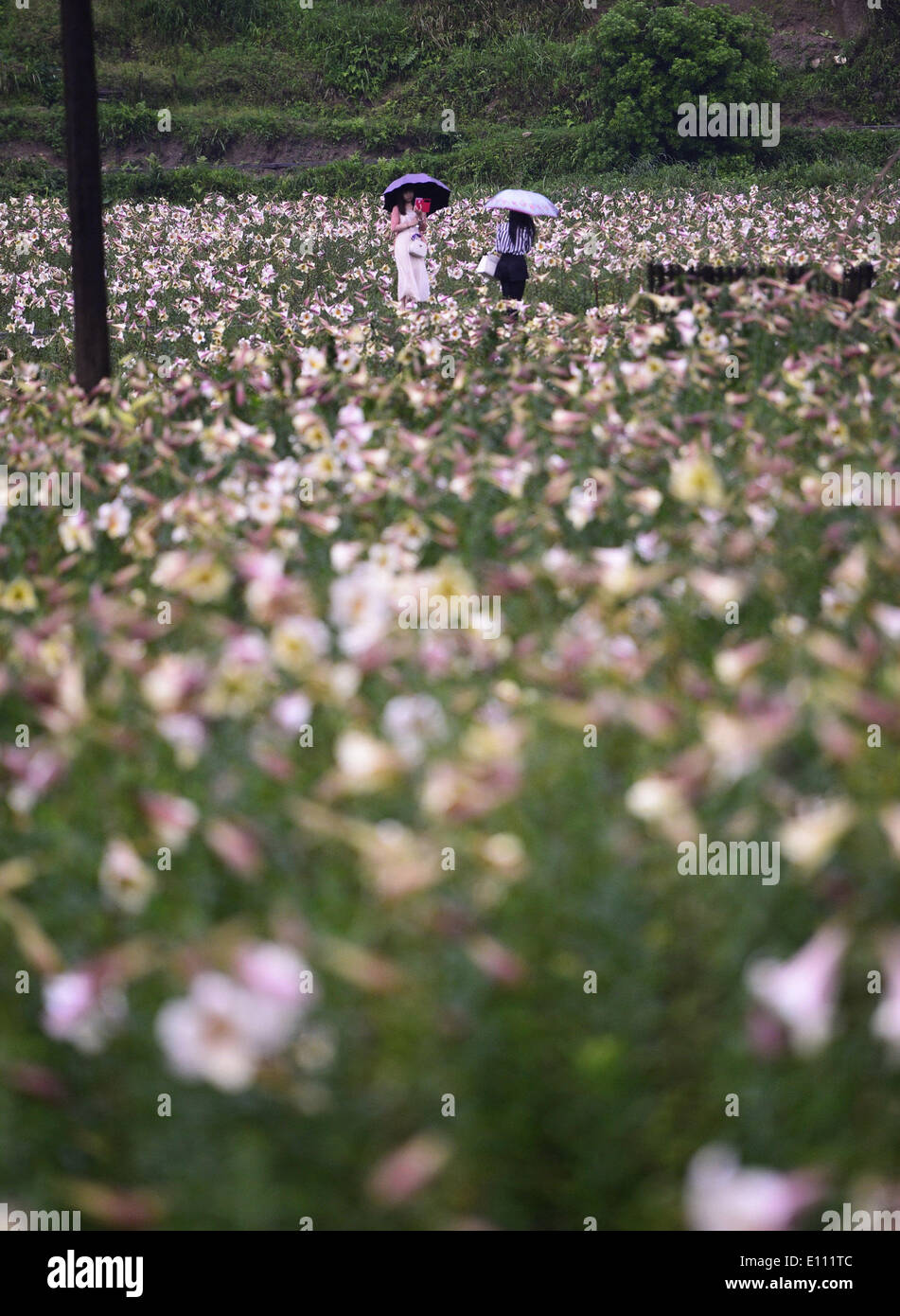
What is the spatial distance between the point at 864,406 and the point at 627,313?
2.46m

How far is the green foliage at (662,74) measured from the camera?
802 inches

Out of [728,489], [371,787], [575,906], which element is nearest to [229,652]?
[371,787]

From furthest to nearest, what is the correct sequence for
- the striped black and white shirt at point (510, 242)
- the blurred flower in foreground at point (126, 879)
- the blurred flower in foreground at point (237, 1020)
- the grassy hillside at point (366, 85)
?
the grassy hillside at point (366, 85), the striped black and white shirt at point (510, 242), the blurred flower in foreground at point (126, 879), the blurred flower in foreground at point (237, 1020)

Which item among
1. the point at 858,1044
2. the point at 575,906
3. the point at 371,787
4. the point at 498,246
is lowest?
the point at 858,1044

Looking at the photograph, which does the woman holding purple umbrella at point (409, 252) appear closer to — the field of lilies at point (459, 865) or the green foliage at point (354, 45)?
the field of lilies at point (459, 865)

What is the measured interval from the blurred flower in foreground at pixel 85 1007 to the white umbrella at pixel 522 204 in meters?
7.75

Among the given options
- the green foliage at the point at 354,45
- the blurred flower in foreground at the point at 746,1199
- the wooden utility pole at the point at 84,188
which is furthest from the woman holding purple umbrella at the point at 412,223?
the green foliage at the point at 354,45

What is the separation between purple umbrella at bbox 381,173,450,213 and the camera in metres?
10.2

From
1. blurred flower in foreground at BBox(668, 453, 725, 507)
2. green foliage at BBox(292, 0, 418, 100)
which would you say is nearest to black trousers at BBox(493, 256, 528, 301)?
blurred flower in foreground at BBox(668, 453, 725, 507)

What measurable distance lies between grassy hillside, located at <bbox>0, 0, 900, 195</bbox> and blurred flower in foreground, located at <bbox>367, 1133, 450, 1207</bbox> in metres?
20.4

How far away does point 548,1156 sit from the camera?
197 centimetres

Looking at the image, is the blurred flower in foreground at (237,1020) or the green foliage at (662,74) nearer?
the blurred flower in foreground at (237,1020)

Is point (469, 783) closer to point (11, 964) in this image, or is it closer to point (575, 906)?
point (575, 906)
